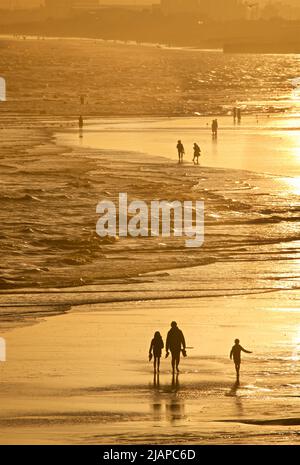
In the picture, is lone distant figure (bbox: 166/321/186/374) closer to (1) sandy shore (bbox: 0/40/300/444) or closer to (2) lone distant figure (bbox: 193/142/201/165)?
(1) sandy shore (bbox: 0/40/300/444)

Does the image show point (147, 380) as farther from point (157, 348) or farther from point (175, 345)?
point (175, 345)

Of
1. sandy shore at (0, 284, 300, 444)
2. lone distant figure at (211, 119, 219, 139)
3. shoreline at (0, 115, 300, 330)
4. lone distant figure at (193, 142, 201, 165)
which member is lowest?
sandy shore at (0, 284, 300, 444)

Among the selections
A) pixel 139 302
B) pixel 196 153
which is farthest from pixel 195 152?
pixel 139 302

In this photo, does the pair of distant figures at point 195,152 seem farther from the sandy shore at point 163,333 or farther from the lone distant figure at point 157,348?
the lone distant figure at point 157,348

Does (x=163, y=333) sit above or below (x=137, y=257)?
below

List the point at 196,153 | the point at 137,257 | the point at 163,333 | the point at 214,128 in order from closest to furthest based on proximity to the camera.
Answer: the point at 163,333
the point at 137,257
the point at 196,153
the point at 214,128

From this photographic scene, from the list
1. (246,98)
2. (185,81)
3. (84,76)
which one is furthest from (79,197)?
(84,76)

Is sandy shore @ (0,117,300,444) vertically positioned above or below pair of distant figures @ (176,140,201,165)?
below

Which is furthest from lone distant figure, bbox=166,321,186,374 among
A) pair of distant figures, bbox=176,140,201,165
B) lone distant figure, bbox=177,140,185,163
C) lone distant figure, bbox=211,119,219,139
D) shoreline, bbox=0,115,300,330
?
lone distant figure, bbox=211,119,219,139

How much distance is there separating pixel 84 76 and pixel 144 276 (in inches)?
4698

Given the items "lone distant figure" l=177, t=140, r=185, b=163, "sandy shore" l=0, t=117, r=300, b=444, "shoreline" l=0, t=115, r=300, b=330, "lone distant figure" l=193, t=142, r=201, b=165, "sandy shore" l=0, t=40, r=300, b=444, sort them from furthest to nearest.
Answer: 1. "lone distant figure" l=177, t=140, r=185, b=163
2. "lone distant figure" l=193, t=142, r=201, b=165
3. "shoreline" l=0, t=115, r=300, b=330
4. "sandy shore" l=0, t=40, r=300, b=444
5. "sandy shore" l=0, t=117, r=300, b=444

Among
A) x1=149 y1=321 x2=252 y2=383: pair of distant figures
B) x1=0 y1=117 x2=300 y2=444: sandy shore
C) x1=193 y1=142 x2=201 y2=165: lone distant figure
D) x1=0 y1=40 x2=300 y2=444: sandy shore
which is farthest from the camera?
x1=193 y1=142 x2=201 y2=165: lone distant figure

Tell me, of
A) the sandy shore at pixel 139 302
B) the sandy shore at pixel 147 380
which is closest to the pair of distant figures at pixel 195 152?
the sandy shore at pixel 139 302

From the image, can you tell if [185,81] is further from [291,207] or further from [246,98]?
[291,207]
